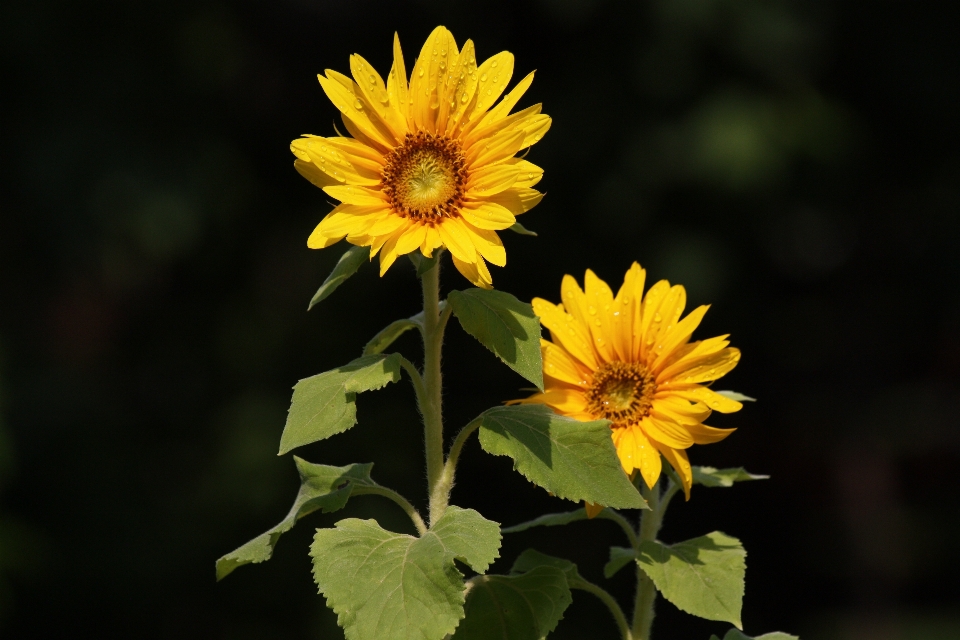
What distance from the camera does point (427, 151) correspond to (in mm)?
1284

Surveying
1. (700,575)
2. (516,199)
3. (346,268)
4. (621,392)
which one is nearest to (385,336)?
(346,268)

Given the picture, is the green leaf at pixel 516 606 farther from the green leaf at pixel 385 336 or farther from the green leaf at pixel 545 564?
the green leaf at pixel 385 336

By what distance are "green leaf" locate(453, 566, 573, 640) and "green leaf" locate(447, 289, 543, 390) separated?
0.66 ft

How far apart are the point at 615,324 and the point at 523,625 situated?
0.41 m

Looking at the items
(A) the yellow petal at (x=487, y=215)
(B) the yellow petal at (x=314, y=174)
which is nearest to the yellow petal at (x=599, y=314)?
(A) the yellow petal at (x=487, y=215)

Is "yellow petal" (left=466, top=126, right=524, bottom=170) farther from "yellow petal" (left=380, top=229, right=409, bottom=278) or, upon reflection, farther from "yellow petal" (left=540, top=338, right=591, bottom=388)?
"yellow petal" (left=540, top=338, right=591, bottom=388)

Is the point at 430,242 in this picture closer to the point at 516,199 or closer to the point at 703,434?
the point at 516,199

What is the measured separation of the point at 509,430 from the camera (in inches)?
48.1

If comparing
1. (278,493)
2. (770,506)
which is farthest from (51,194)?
(770,506)

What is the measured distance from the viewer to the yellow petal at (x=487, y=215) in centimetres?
118

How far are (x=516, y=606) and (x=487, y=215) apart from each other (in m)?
0.38

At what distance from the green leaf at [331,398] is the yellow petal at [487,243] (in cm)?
13

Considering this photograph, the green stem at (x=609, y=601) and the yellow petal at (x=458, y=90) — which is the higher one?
the yellow petal at (x=458, y=90)

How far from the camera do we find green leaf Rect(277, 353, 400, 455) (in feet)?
3.80
